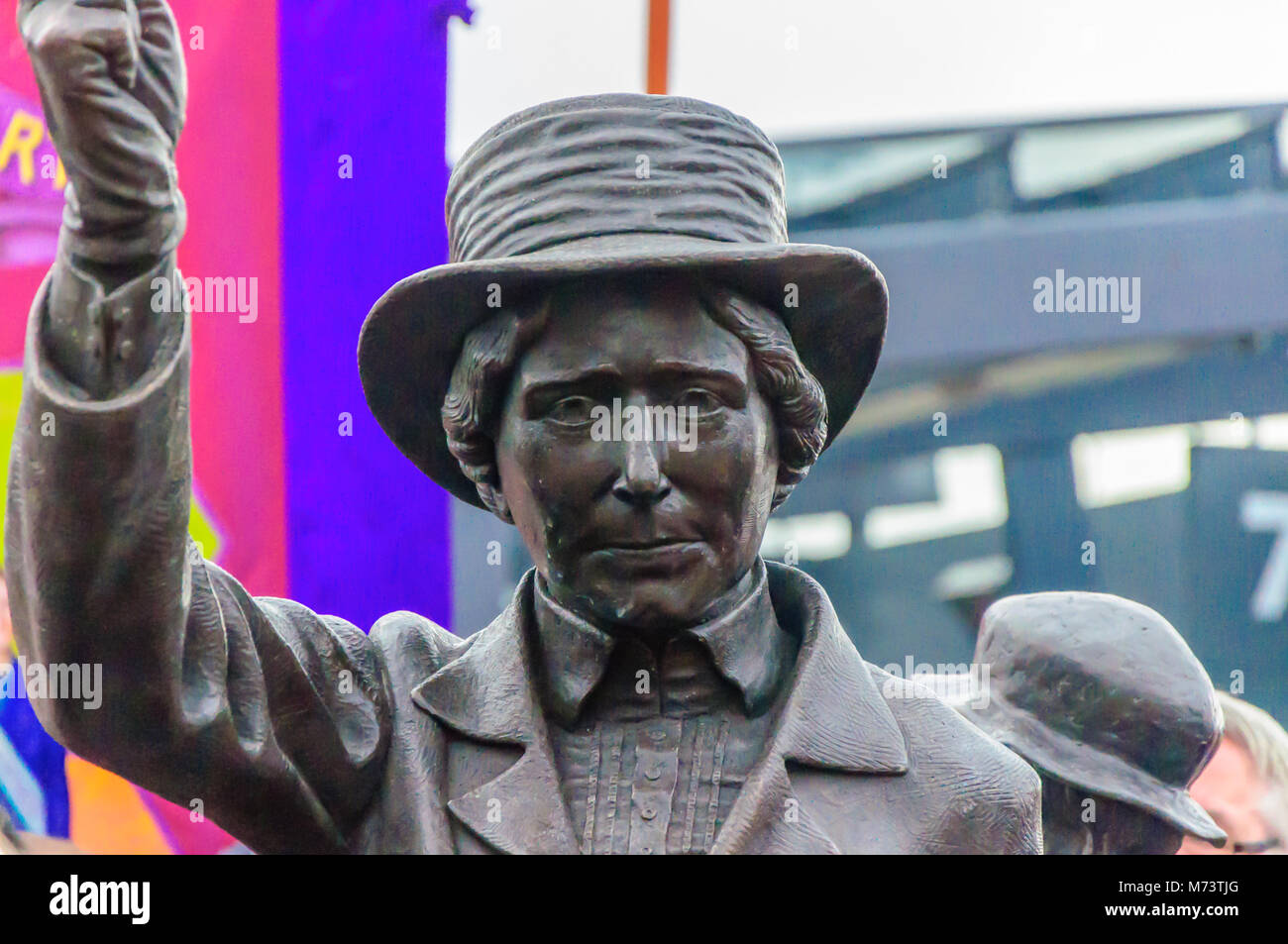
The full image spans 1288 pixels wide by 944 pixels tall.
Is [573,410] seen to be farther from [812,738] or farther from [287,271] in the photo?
[287,271]

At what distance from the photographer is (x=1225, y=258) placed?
18781 mm

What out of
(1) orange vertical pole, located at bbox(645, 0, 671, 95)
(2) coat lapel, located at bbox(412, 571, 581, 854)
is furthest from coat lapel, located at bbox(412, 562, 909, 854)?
(1) orange vertical pole, located at bbox(645, 0, 671, 95)

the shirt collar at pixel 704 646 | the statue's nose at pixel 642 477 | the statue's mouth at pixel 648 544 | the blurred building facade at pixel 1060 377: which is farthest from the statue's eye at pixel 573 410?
the blurred building facade at pixel 1060 377

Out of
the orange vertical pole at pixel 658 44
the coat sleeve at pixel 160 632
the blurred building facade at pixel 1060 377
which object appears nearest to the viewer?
the coat sleeve at pixel 160 632

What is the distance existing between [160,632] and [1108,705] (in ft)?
7.70

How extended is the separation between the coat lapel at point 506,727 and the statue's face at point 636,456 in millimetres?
228

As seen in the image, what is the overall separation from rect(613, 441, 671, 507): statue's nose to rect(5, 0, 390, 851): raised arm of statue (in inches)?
27.3

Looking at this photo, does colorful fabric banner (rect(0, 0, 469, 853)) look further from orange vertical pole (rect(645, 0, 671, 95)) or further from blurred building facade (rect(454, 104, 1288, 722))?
blurred building facade (rect(454, 104, 1288, 722))

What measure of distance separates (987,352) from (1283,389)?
2.21 metres

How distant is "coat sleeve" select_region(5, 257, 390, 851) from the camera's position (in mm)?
3766

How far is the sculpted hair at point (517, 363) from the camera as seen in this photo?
435cm

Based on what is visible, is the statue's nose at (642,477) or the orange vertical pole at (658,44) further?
the orange vertical pole at (658,44)

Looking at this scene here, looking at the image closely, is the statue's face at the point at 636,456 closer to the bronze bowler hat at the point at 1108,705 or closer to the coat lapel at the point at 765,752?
the coat lapel at the point at 765,752
